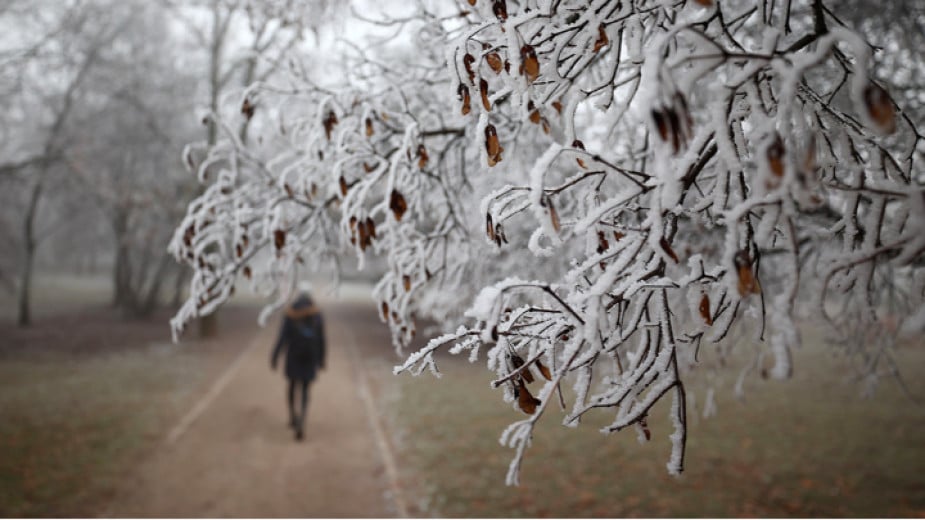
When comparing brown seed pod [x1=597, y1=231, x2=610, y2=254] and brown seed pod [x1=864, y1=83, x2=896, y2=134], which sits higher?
brown seed pod [x1=864, y1=83, x2=896, y2=134]

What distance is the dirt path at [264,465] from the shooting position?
4.85 meters

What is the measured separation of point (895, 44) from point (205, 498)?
7207 mm

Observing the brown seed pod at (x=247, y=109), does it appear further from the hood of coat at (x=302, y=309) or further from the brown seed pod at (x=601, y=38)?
the hood of coat at (x=302, y=309)

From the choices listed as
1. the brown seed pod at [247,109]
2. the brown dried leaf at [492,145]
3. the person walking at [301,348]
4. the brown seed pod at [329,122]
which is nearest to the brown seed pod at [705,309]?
the brown dried leaf at [492,145]

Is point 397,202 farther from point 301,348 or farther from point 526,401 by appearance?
point 301,348

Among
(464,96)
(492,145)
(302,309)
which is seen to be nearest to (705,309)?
(492,145)

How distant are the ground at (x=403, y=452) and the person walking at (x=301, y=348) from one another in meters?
0.54

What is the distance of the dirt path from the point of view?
4.85 metres

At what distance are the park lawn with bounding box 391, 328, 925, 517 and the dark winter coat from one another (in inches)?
58.6

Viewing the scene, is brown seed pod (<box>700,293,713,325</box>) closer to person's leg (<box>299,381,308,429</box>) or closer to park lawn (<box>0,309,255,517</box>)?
park lawn (<box>0,309,255,517</box>)

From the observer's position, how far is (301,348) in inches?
276

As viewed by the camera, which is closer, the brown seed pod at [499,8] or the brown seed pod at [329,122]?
the brown seed pod at [499,8]

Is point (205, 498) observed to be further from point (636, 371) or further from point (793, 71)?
point (793, 71)

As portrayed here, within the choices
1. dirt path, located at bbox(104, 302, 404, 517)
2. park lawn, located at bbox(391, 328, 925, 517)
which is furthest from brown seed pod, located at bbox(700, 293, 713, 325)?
dirt path, located at bbox(104, 302, 404, 517)
